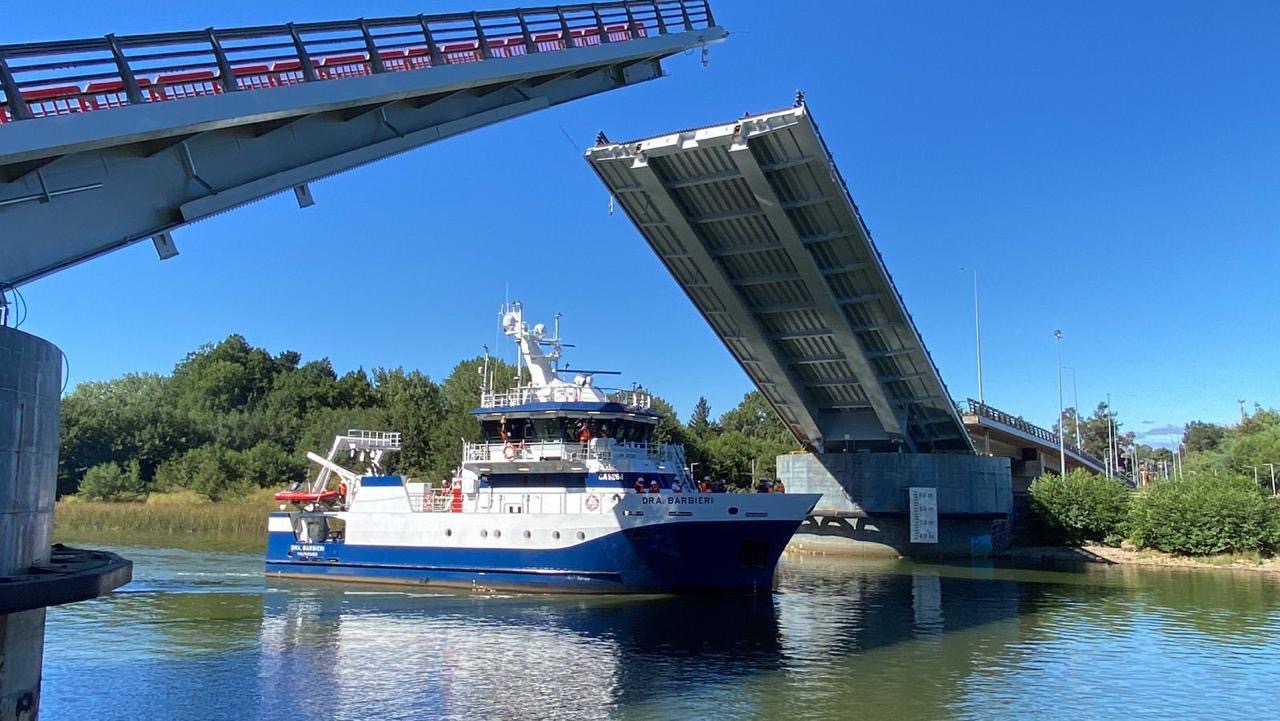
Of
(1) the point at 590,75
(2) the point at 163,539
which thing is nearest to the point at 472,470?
(1) the point at 590,75

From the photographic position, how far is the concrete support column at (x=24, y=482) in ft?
22.0

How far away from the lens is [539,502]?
23.5 metres

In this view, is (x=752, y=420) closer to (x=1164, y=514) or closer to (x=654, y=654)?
(x=1164, y=514)

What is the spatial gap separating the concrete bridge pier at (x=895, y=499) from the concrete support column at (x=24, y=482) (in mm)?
30244

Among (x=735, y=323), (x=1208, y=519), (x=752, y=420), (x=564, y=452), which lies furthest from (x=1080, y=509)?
(x=752, y=420)

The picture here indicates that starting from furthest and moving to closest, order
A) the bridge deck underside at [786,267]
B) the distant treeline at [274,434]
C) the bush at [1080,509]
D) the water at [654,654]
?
the distant treeline at [274,434] < the bush at [1080,509] < the bridge deck underside at [786,267] < the water at [654,654]

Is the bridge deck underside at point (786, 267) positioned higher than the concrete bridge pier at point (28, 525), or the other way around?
the bridge deck underside at point (786, 267)

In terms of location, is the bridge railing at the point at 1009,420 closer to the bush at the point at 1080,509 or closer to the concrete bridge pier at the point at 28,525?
the bush at the point at 1080,509

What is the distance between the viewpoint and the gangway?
810 cm

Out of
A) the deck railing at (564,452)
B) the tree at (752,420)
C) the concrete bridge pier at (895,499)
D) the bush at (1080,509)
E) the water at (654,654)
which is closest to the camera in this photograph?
the water at (654,654)

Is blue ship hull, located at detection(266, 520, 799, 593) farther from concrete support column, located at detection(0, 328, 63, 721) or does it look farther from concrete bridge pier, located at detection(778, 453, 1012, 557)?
concrete support column, located at detection(0, 328, 63, 721)

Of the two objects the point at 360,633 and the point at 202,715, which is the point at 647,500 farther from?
the point at 202,715

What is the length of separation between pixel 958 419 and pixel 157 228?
27925mm

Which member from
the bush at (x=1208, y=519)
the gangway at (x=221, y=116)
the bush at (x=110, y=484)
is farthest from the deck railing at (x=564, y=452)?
the bush at (x=110, y=484)
